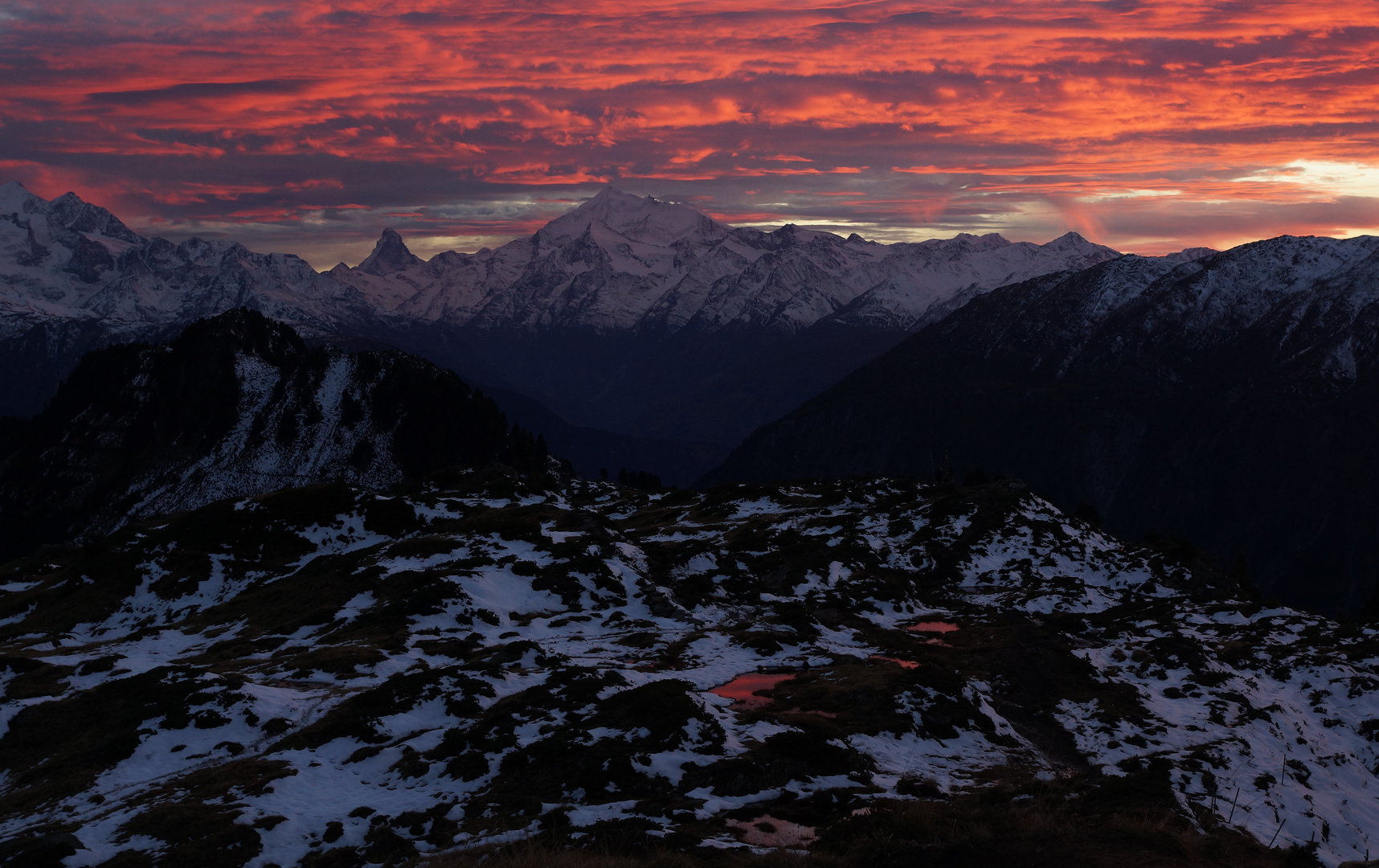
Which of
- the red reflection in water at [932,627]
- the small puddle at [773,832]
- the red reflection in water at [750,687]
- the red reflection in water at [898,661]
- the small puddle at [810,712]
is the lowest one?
the red reflection in water at [932,627]

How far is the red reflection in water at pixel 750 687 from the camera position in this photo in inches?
1855

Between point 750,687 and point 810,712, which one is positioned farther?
point 750,687

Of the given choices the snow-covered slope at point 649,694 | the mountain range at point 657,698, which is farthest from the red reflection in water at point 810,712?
the mountain range at point 657,698

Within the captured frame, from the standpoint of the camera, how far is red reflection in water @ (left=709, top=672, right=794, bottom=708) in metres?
47.1

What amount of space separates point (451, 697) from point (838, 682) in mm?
18042

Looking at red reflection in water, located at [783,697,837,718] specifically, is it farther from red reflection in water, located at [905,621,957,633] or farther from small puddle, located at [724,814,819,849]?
red reflection in water, located at [905,621,957,633]

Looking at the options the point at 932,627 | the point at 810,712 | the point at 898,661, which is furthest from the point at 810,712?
the point at 932,627

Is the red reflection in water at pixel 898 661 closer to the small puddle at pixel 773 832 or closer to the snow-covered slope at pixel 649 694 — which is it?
the snow-covered slope at pixel 649 694

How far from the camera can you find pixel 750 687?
164 ft

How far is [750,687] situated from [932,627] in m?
22.2

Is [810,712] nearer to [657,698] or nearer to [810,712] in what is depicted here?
[810,712]

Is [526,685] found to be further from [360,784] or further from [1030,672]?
[1030,672]

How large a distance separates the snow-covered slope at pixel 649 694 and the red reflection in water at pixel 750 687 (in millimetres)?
326

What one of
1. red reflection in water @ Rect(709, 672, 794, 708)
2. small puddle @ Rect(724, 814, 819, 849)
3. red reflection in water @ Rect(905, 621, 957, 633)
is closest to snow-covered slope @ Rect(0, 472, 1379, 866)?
small puddle @ Rect(724, 814, 819, 849)
